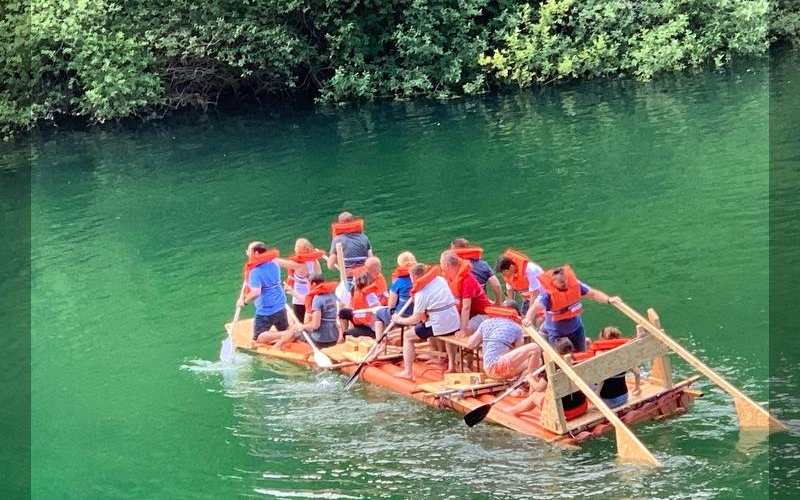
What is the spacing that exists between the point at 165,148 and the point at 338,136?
5506 millimetres

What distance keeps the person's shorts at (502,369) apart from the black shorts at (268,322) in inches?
182

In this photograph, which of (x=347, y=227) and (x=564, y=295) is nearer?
(x=564, y=295)

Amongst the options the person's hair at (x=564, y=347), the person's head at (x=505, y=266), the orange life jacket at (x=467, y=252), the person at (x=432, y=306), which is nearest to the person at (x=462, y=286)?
the person at (x=432, y=306)

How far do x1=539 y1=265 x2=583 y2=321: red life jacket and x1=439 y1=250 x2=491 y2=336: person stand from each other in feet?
4.72

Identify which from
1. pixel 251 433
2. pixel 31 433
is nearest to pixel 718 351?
Result: pixel 251 433

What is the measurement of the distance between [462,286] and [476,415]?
7.07ft

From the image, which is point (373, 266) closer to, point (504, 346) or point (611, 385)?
point (504, 346)

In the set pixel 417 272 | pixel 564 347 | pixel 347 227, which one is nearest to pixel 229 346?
pixel 347 227

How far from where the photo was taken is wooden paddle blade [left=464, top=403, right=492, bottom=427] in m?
12.4

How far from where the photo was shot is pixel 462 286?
14.0 metres

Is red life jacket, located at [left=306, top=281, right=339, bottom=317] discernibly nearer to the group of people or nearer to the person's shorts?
the group of people

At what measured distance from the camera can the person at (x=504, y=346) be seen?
1270 cm

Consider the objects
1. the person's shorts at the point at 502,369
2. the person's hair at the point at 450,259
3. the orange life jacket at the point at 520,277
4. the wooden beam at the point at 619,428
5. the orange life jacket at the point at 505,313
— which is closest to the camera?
the wooden beam at the point at 619,428

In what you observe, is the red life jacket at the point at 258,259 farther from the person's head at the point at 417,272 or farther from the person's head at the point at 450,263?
the person's head at the point at 450,263
